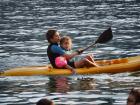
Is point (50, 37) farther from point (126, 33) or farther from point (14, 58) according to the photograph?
point (126, 33)

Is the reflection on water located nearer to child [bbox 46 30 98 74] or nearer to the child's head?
child [bbox 46 30 98 74]

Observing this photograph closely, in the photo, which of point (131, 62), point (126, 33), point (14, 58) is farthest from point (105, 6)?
point (131, 62)

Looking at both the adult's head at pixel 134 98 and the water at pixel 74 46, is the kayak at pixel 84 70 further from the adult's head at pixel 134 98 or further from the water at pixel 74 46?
the adult's head at pixel 134 98

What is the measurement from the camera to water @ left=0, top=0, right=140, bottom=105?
14.9m

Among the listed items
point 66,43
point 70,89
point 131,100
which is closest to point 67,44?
point 66,43

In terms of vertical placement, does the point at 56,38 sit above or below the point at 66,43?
above

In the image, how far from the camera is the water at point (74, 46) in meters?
14.9

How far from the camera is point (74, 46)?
84.4 feet

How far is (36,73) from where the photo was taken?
59.3 ft

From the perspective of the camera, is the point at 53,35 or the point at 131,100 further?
the point at 53,35

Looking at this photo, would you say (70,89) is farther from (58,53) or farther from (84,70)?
(58,53)

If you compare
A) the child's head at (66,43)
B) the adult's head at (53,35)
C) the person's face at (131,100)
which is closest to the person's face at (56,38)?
the adult's head at (53,35)

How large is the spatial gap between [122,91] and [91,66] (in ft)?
10.5

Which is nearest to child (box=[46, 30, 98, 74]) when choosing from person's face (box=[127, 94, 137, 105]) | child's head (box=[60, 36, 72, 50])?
child's head (box=[60, 36, 72, 50])
